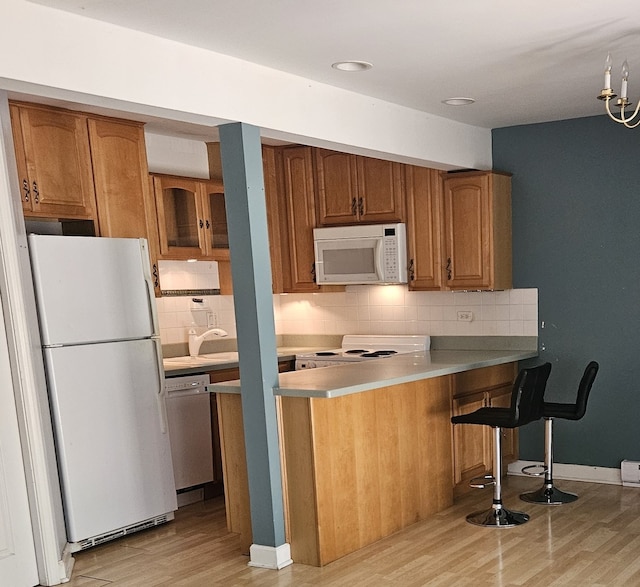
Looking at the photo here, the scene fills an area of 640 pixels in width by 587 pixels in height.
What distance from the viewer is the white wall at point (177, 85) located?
2871 millimetres

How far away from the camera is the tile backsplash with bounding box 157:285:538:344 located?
5.73m

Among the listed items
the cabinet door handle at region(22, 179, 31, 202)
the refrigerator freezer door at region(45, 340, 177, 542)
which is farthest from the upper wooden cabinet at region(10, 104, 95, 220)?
the refrigerator freezer door at region(45, 340, 177, 542)

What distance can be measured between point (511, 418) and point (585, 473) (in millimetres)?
1475

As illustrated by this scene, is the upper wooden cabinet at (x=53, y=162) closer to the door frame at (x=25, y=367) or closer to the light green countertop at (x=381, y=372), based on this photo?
the door frame at (x=25, y=367)

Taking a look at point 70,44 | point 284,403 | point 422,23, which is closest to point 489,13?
point 422,23

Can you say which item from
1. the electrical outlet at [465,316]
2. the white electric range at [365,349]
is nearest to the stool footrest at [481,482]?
the white electric range at [365,349]

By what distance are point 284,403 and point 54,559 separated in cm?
136

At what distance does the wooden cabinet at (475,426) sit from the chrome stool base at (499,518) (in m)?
0.41

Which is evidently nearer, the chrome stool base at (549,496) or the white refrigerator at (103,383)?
the white refrigerator at (103,383)

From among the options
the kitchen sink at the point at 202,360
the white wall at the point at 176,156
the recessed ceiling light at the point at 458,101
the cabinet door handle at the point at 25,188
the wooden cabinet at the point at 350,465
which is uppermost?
the recessed ceiling light at the point at 458,101

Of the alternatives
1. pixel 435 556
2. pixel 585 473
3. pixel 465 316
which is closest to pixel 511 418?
A: pixel 435 556

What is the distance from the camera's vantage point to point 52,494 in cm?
402

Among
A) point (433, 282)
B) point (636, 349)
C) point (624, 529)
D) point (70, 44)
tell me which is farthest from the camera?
point (433, 282)

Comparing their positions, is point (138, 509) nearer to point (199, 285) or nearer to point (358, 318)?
point (199, 285)
